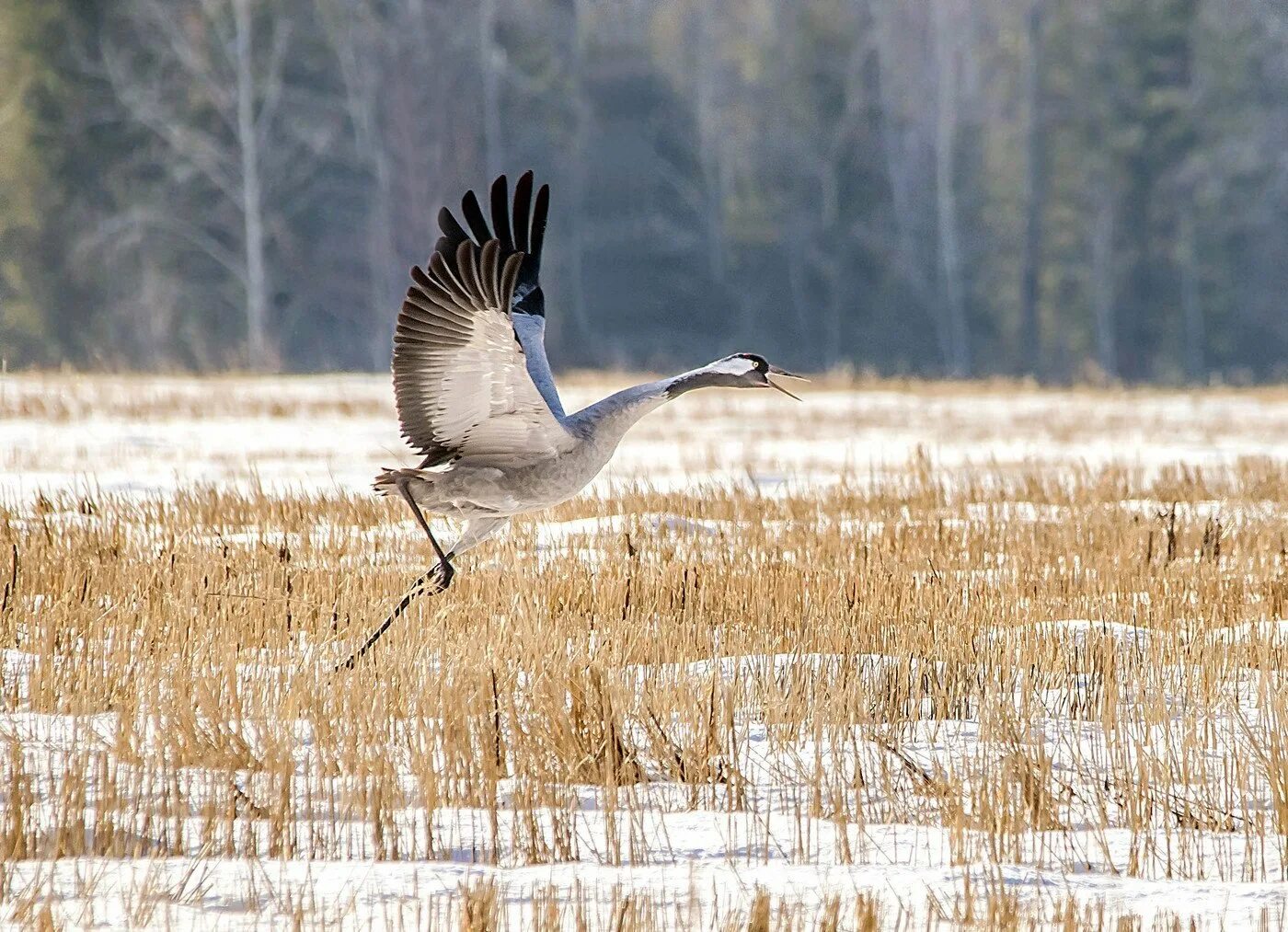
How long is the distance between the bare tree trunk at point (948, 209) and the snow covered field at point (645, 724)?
37903 mm

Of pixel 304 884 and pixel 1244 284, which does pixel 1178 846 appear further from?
pixel 1244 284

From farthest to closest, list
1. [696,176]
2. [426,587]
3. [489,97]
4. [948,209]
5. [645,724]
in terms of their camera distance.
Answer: [696,176] < [948,209] < [489,97] < [426,587] < [645,724]

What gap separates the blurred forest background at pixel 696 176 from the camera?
3781 centimetres

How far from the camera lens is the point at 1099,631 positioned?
621cm

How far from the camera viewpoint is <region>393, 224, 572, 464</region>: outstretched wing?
5.69 metres

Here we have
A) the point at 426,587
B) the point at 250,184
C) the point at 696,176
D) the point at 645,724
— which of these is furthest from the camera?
the point at 696,176

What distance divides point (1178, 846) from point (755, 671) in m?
1.74

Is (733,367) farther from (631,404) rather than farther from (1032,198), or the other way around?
(1032,198)

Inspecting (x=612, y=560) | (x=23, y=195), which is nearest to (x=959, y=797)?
(x=612, y=560)

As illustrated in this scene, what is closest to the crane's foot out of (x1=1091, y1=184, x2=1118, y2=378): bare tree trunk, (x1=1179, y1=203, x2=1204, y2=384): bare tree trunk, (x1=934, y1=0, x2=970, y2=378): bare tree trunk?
(x1=934, y1=0, x2=970, y2=378): bare tree trunk

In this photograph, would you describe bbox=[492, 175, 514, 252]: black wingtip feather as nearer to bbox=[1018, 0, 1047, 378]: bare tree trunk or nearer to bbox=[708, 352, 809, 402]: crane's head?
bbox=[708, 352, 809, 402]: crane's head

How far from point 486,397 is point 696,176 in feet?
148

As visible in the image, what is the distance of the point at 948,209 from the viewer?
47.2 m

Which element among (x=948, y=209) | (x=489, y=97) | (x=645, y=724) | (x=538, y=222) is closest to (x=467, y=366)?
(x=538, y=222)
